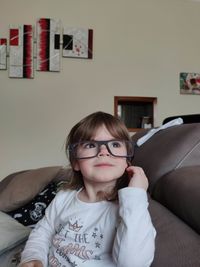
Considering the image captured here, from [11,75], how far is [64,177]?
1.67 metres

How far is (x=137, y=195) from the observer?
2.20 ft

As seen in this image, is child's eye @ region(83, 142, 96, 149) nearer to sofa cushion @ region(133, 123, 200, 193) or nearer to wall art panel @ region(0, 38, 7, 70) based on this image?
sofa cushion @ region(133, 123, 200, 193)

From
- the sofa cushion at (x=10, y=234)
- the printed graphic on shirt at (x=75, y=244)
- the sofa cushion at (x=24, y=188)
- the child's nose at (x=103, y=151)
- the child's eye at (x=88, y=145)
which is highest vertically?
the child's eye at (x=88, y=145)

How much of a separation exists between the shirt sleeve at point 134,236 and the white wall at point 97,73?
240 cm

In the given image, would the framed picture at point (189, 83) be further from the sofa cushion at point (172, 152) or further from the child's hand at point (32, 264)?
the child's hand at point (32, 264)

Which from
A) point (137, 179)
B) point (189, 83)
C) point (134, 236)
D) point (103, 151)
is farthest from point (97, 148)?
point (189, 83)

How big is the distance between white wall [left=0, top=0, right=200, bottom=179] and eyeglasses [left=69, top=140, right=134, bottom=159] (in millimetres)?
2236

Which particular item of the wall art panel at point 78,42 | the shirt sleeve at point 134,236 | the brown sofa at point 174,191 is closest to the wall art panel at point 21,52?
the wall art panel at point 78,42

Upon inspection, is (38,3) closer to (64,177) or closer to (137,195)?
(64,177)

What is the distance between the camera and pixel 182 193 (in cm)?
81

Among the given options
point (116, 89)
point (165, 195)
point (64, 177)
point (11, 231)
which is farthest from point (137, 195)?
point (116, 89)

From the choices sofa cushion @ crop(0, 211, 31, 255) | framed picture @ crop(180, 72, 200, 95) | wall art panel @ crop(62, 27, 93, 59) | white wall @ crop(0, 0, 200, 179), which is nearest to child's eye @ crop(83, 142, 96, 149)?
sofa cushion @ crop(0, 211, 31, 255)

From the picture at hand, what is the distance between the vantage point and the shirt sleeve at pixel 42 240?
0.80 meters

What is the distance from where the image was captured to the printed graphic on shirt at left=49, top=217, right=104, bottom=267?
729 mm
